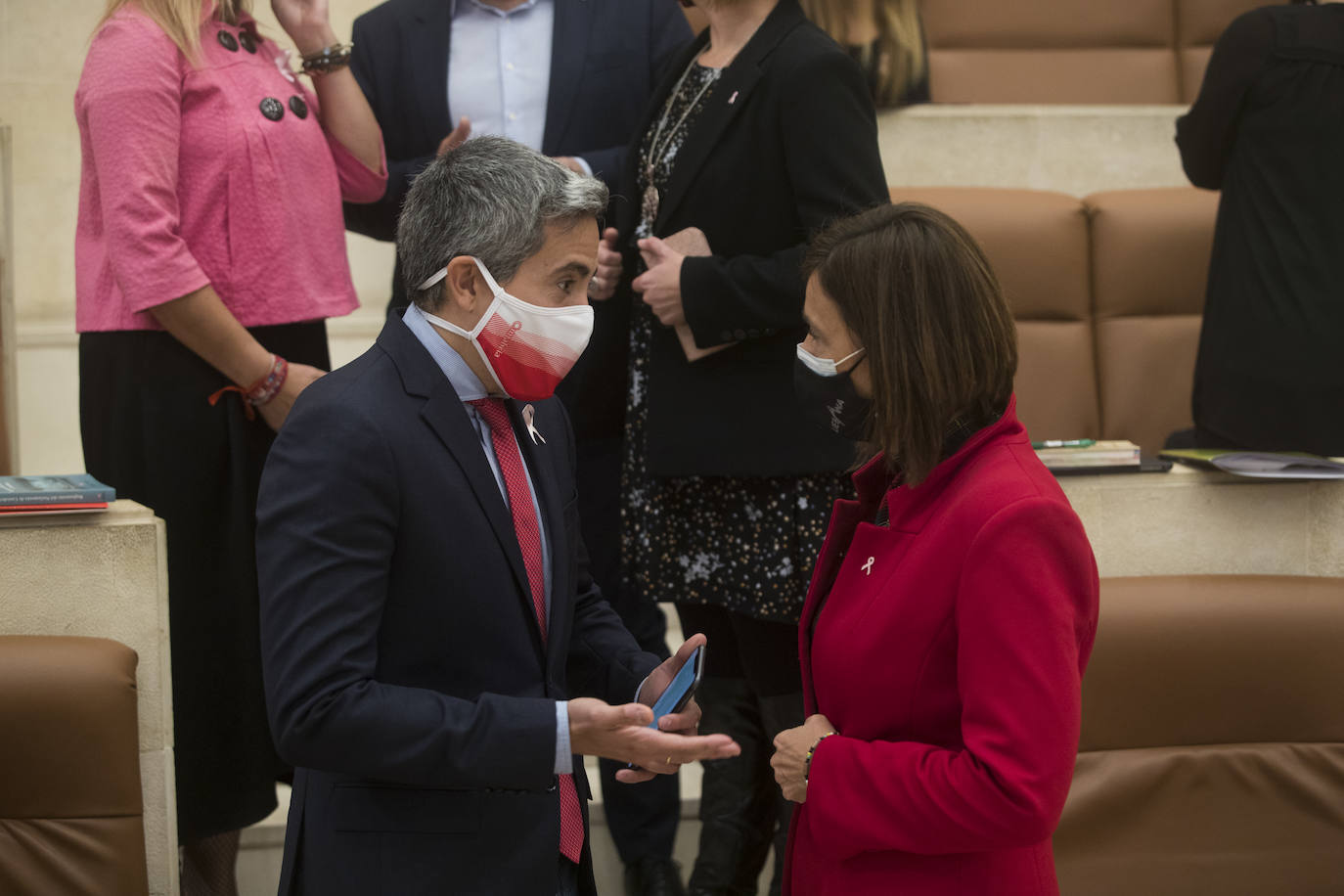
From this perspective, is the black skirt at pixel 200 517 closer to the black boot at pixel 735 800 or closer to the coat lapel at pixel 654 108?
the coat lapel at pixel 654 108

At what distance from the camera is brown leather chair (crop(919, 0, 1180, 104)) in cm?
550

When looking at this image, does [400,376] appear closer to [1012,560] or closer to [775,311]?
[1012,560]

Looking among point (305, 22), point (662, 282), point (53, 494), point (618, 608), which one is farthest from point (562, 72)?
point (53, 494)

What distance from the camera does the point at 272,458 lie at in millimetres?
1502

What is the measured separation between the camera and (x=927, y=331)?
156 cm

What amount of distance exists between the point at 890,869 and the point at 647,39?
74.8 inches

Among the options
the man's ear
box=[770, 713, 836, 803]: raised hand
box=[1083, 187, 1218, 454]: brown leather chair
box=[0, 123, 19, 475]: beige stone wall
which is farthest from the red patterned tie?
box=[1083, 187, 1218, 454]: brown leather chair

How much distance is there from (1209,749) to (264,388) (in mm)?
1853

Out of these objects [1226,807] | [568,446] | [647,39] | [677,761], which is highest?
[647,39]

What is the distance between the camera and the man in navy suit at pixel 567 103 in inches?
112

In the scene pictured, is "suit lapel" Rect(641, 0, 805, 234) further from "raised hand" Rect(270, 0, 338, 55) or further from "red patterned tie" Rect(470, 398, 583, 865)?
"red patterned tie" Rect(470, 398, 583, 865)

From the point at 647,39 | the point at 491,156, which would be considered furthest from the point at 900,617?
the point at 647,39

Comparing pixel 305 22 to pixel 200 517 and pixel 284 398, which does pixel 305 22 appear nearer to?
pixel 284 398

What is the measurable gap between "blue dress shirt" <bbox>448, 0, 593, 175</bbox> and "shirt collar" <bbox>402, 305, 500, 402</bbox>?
1314 millimetres
